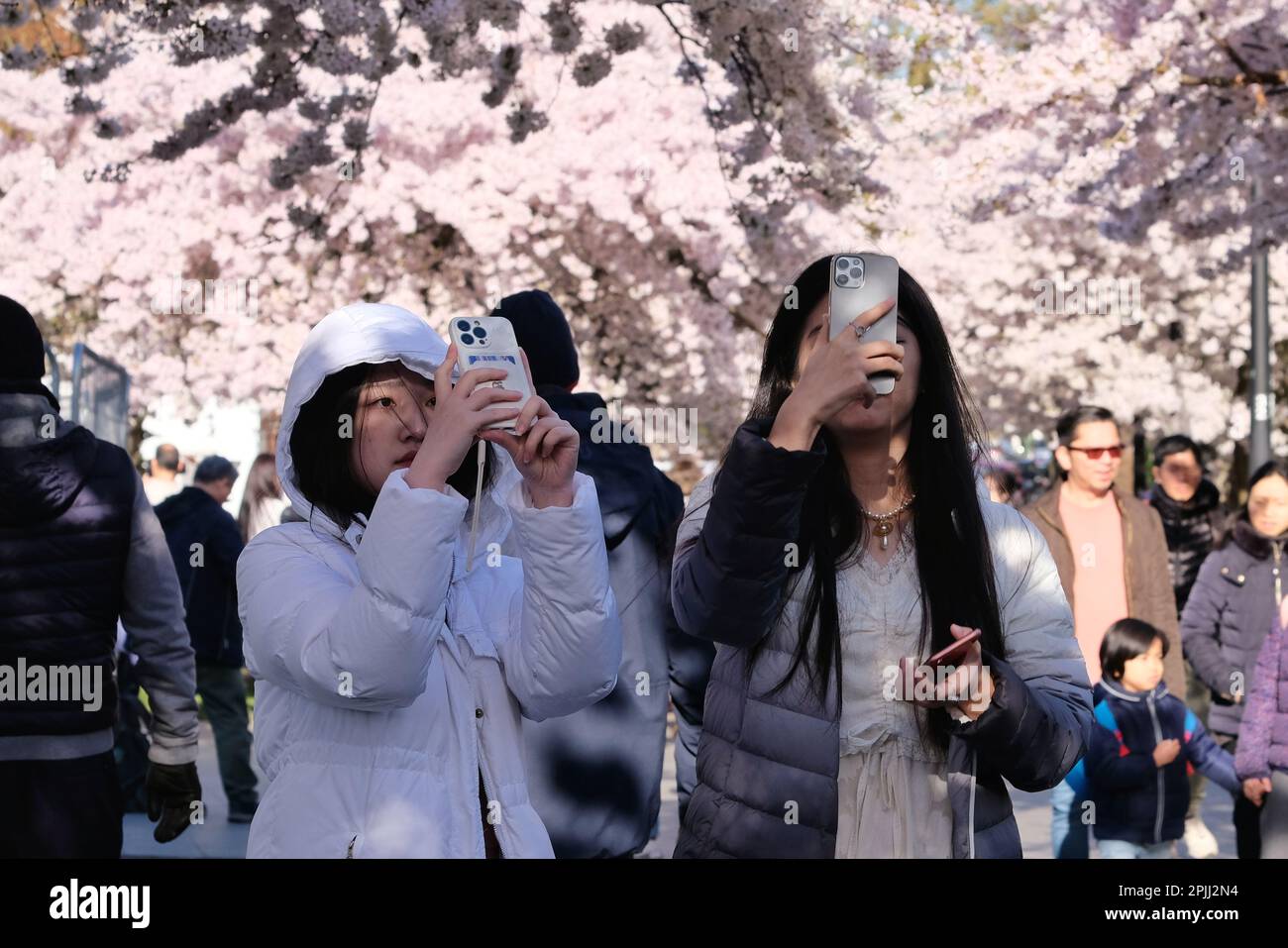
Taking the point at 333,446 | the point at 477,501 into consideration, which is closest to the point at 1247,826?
the point at 477,501

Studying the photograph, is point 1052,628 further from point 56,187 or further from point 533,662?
point 56,187

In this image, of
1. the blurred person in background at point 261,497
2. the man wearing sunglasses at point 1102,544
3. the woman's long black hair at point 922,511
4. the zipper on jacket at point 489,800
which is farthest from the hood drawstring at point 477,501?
the blurred person in background at point 261,497

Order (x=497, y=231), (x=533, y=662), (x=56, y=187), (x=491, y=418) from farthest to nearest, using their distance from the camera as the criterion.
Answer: (x=56, y=187)
(x=497, y=231)
(x=533, y=662)
(x=491, y=418)

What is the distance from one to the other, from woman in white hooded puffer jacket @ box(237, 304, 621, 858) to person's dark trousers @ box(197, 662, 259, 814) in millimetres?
6933

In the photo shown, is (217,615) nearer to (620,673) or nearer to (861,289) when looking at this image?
(620,673)

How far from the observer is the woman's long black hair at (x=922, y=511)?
3018 millimetres

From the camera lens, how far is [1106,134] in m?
12.8

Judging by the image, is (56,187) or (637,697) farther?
(56,187)

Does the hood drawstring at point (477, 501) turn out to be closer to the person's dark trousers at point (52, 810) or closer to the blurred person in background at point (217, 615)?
the person's dark trousers at point (52, 810)

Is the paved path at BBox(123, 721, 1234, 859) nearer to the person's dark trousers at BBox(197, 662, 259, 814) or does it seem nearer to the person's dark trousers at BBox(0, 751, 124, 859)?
the person's dark trousers at BBox(197, 662, 259, 814)

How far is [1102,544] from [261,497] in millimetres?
5220

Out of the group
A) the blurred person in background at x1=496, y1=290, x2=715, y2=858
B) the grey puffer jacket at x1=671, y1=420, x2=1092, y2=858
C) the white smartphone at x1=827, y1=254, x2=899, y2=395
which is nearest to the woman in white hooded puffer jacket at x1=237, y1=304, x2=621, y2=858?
the grey puffer jacket at x1=671, y1=420, x2=1092, y2=858
